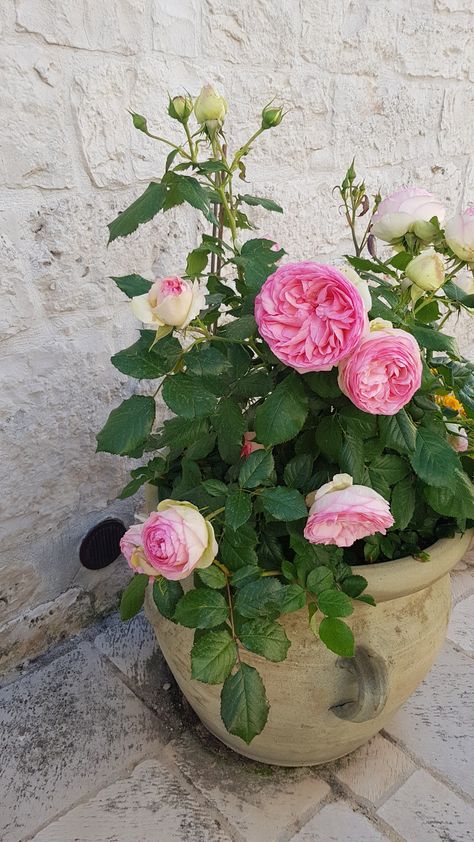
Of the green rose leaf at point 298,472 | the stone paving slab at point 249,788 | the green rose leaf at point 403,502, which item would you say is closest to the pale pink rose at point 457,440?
the green rose leaf at point 403,502

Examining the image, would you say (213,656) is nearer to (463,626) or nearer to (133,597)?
(133,597)

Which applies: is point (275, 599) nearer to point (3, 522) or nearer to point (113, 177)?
point (3, 522)

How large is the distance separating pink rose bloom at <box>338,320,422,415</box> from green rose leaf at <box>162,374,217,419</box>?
19 cm

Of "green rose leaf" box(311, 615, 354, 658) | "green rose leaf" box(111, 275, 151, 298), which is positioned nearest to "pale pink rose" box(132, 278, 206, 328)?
"green rose leaf" box(111, 275, 151, 298)

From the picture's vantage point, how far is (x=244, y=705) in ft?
3.01

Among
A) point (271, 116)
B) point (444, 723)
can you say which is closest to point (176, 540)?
point (271, 116)

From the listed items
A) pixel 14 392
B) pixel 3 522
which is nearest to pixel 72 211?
pixel 14 392

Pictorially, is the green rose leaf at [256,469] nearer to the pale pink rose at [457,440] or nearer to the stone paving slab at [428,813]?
the pale pink rose at [457,440]

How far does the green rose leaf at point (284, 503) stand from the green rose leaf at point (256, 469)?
0.08ft

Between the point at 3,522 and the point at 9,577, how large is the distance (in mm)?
135

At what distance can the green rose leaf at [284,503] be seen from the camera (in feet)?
2.99

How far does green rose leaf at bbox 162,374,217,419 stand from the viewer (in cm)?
89

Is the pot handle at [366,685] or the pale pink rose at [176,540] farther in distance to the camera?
the pot handle at [366,685]

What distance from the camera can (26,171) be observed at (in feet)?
4.03
